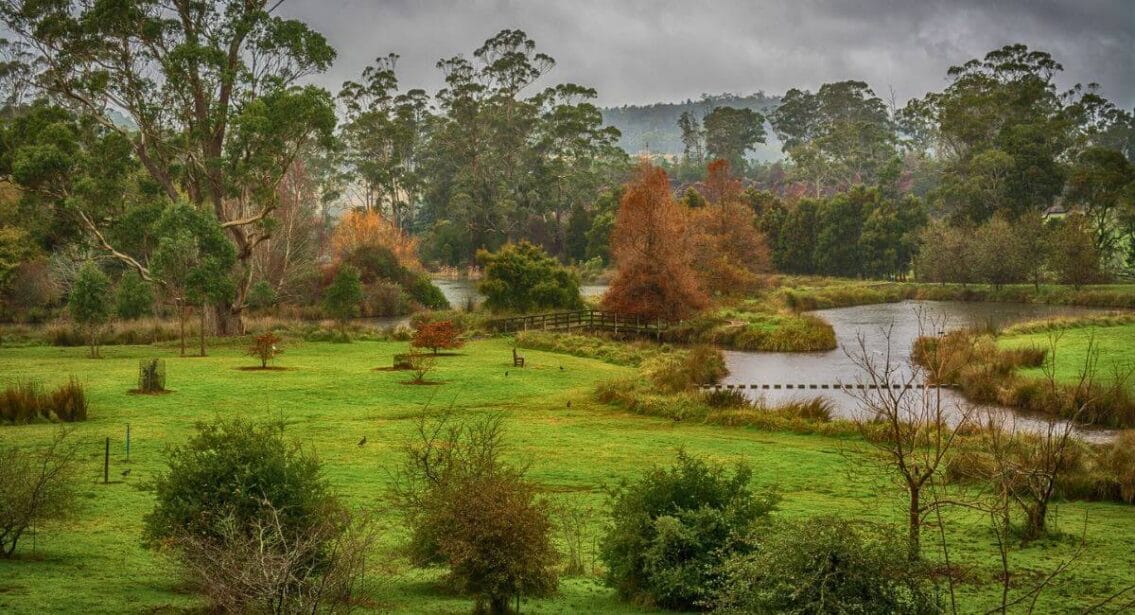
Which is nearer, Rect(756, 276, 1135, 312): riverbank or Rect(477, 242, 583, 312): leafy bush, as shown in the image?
Rect(477, 242, 583, 312): leafy bush

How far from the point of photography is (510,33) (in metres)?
110

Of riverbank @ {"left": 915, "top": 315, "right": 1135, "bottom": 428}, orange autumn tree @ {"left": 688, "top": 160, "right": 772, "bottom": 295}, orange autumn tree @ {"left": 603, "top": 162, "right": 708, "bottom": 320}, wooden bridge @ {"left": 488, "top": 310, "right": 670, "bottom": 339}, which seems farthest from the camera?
orange autumn tree @ {"left": 688, "top": 160, "right": 772, "bottom": 295}

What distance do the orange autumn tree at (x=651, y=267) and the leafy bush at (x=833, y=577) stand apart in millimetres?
43044

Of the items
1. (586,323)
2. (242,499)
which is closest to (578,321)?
(586,323)

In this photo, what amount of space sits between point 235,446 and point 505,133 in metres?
101

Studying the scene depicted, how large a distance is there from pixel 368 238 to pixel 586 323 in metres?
25.8

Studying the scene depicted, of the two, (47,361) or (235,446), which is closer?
(235,446)

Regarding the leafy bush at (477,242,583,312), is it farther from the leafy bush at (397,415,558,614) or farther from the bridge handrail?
the leafy bush at (397,415,558,614)

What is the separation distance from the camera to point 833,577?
7.40m

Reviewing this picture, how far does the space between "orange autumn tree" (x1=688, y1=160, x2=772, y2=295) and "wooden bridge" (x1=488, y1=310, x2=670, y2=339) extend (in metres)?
5.53

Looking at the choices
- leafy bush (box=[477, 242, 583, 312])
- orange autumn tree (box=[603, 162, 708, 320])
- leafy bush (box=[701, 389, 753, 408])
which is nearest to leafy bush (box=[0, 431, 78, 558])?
leafy bush (box=[701, 389, 753, 408])

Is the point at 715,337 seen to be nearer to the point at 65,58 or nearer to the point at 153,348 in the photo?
the point at 153,348

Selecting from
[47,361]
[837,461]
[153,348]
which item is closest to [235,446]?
[837,461]

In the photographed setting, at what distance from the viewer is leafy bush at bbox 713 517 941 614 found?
736 cm
